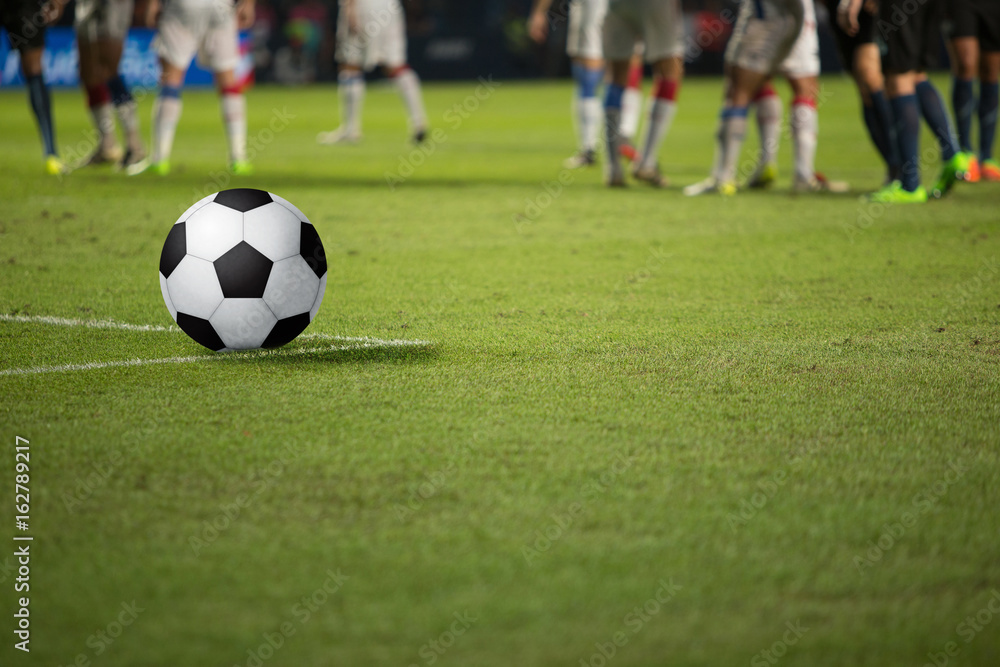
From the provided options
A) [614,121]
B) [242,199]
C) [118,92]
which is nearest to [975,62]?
[614,121]

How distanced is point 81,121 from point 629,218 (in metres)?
11.9

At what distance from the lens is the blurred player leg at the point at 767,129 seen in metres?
8.92

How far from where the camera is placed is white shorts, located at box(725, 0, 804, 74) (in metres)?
8.37

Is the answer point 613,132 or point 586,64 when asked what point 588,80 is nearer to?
point 586,64

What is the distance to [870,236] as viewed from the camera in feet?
22.5

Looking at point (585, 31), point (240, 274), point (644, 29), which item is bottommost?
point (240, 274)

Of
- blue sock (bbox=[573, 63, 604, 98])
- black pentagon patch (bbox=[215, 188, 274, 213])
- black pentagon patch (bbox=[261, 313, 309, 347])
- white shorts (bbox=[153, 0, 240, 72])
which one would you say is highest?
white shorts (bbox=[153, 0, 240, 72])

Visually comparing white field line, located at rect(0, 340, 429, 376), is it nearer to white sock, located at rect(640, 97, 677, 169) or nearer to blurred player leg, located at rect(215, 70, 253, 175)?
white sock, located at rect(640, 97, 677, 169)

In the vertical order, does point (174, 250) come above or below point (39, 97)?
above

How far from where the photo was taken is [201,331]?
3.87 metres

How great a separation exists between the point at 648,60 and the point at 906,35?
227cm

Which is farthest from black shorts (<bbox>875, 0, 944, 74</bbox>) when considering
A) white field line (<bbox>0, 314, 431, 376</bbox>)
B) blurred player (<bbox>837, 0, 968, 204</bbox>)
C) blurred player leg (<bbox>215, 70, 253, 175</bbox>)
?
blurred player leg (<bbox>215, 70, 253, 175</bbox>)

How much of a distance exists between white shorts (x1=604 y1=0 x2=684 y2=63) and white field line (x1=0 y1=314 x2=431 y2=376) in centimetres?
585

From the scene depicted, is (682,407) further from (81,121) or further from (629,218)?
(81,121)
